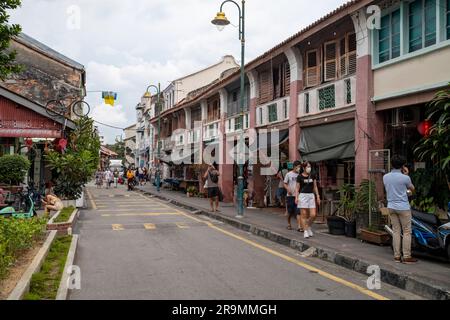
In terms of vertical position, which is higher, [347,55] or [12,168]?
[347,55]

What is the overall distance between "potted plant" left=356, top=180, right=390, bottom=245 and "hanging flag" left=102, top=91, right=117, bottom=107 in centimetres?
2028

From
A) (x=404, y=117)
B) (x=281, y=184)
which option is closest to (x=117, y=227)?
(x=281, y=184)

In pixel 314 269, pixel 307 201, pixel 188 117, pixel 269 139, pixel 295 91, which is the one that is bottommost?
pixel 314 269

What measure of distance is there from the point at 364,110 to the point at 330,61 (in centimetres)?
306

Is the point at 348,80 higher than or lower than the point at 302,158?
higher

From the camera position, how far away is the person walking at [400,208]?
309 inches

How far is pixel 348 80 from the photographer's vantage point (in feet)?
42.8

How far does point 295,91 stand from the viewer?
15.9 metres

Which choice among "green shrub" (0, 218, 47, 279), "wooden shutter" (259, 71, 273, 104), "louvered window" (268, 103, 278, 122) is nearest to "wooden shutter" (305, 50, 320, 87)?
"louvered window" (268, 103, 278, 122)

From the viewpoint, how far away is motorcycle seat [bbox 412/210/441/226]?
8.18 metres

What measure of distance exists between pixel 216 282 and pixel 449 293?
3174mm

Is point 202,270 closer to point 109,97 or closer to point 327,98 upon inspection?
point 327,98

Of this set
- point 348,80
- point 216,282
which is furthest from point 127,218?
point 216,282

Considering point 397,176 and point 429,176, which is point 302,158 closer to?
point 429,176
